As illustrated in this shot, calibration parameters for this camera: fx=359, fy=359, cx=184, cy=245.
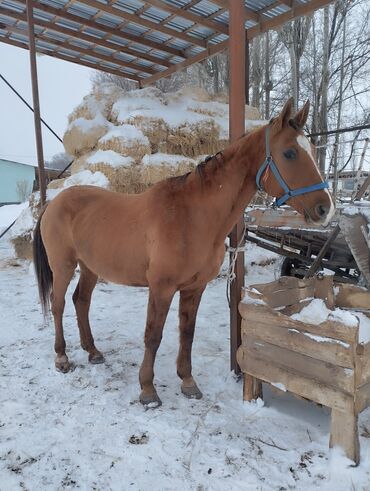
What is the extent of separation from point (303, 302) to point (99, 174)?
4.30m

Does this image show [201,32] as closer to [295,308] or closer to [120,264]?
[120,264]

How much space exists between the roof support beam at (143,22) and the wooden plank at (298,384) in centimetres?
478

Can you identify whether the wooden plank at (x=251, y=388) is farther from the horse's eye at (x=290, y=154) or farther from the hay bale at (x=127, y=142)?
the hay bale at (x=127, y=142)

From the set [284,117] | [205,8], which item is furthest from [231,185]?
[205,8]

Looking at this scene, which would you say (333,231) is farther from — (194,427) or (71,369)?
(71,369)

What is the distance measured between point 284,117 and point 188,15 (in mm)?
3645

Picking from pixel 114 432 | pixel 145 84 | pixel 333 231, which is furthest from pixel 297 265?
pixel 145 84

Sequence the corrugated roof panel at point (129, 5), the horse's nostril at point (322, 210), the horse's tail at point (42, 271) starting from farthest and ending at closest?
the corrugated roof panel at point (129, 5) → the horse's tail at point (42, 271) → the horse's nostril at point (322, 210)

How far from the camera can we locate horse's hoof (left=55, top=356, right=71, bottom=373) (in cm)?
284

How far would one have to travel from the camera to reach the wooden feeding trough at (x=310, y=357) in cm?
172

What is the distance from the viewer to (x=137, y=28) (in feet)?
17.7

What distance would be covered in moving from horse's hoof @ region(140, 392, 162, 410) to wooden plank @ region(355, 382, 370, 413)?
1204 mm

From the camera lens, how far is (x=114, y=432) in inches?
81.2

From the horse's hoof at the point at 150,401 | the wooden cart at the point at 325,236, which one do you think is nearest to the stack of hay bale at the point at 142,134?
the wooden cart at the point at 325,236
